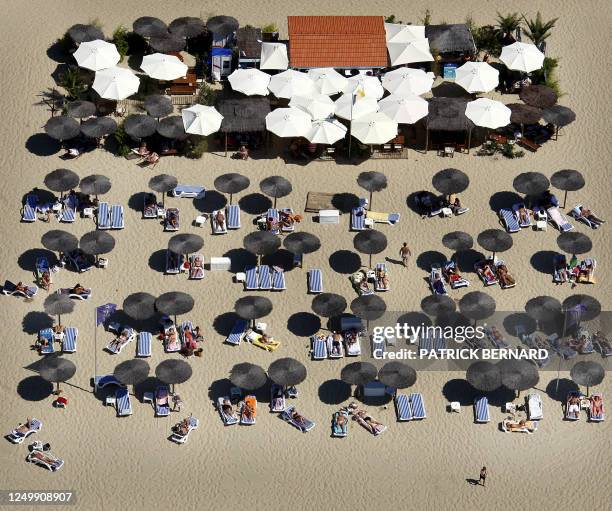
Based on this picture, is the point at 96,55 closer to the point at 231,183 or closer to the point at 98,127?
the point at 98,127

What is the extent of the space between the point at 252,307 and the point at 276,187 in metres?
6.44

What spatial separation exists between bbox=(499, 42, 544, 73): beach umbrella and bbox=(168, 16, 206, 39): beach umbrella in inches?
525

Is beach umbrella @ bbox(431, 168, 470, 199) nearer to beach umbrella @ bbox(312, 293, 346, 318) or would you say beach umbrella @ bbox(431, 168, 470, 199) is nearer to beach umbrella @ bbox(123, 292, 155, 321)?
beach umbrella @ bbox(312, 293, 346, 318)

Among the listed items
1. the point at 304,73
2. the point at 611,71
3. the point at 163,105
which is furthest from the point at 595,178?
the point at 163,105

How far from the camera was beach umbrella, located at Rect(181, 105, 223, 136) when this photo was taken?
194 feet

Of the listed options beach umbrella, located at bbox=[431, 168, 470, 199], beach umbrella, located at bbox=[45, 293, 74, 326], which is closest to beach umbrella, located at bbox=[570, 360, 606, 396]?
beach umbrella, located at bbox=[431, 168, 470, 199]

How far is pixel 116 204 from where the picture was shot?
57906 mm

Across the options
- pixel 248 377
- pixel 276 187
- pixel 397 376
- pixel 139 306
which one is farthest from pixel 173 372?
pixel 276 187

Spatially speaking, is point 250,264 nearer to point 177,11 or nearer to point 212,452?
A: point 212,452

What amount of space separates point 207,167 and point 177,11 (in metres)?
10.3

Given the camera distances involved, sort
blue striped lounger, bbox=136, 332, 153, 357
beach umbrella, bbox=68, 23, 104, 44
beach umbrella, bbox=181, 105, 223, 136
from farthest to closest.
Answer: beach umbrella, bbox=68, 23, 104, 44 < beach umbrella, bbox=181, 105, 223, 136 < blue striped lounger, bbox=136, 332, 153, 357

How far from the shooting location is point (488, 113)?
5934 cm

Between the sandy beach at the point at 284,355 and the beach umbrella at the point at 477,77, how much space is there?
3345mm

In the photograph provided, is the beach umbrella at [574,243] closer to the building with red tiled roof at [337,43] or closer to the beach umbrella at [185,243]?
the building with red tiled roof at [337,43]
